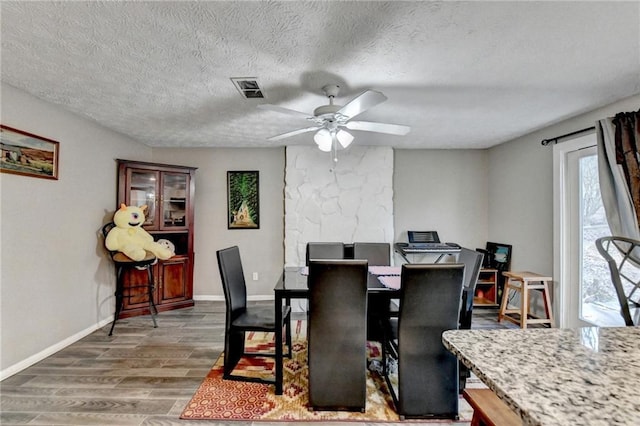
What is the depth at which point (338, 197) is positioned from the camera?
15.1 feet

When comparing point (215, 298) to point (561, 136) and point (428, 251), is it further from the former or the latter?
point (561, 136)

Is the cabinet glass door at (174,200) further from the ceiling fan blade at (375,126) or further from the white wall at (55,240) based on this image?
the ceiling fan blade at (375,126)

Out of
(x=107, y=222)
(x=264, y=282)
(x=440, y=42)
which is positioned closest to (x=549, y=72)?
(x=440, y=42)

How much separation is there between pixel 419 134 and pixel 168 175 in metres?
3.39

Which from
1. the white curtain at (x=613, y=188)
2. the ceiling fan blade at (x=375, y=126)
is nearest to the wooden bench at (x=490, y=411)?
the ceiling fan blade at (x=375, y=126)

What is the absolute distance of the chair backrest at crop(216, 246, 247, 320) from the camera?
92.0 inches

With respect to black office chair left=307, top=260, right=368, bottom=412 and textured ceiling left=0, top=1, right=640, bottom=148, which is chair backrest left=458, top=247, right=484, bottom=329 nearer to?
black office chair left=307, top=260, right=368, bottom=412

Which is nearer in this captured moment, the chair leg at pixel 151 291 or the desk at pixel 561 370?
the desk at pixel 561 370

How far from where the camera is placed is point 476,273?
8.10 ft

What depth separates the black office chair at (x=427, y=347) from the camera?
1.89m

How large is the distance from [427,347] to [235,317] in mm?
1451

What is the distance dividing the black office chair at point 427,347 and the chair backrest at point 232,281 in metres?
1.29

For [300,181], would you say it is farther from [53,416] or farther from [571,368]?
[571,368]

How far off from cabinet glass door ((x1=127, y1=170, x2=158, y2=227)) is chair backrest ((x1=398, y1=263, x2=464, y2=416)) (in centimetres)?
345
